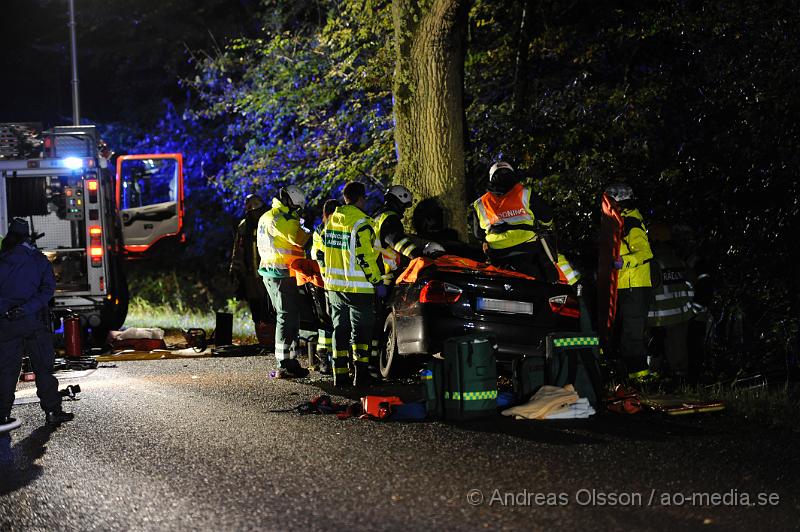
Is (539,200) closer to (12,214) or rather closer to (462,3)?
(462,3)

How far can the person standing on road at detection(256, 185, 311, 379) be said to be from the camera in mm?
11297

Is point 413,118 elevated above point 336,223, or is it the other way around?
point 413,118

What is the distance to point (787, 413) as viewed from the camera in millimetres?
8031

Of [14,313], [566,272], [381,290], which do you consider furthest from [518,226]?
[14,313]

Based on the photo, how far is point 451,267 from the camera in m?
9.61

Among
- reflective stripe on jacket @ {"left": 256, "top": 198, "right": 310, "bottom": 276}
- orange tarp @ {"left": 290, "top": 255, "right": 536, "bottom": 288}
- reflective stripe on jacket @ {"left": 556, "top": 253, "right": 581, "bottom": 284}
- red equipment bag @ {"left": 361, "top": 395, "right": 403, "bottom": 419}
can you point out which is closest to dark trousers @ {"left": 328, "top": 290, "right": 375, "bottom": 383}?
orange tarp @ {"left": 290, "top": 255, "right": 536, "bottom": 288}

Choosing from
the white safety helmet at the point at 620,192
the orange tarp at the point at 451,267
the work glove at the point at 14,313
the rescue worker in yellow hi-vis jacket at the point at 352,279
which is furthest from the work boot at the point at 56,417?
the white safety helmet at the point at 620,192

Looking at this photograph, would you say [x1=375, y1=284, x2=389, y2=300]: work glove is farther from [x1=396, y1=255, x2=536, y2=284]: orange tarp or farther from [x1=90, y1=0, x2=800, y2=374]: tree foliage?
[x1=90, y1=0, x2=800, y2=374]: tree foliage

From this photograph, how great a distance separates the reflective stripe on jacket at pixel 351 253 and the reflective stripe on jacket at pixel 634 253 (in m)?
2.18

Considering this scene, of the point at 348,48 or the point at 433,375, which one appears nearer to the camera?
the point at 433,375

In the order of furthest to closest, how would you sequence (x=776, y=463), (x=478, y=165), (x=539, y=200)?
(x=478, y=165) → (x=539, y=200) → (x=776, y=463)

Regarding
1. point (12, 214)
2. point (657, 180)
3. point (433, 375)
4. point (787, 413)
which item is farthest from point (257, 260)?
point (787, 413)

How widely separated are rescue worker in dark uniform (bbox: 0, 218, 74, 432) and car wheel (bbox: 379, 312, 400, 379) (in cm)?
287

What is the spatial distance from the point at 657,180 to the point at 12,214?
27.9ft
